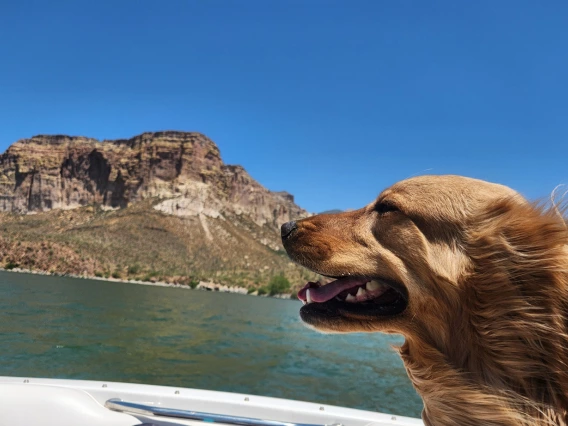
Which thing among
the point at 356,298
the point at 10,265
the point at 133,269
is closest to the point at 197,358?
the point at 356,298

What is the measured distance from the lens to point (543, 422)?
1.66 m

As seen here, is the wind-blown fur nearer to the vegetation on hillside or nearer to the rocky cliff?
the rocky cliff

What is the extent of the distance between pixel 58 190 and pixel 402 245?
14987 cm

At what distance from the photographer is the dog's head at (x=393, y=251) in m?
2.04

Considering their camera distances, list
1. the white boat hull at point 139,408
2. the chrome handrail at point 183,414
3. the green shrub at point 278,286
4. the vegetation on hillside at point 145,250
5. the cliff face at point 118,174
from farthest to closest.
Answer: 1. the cliff face at point 118,174
2. the green shrub at point 278,286
3. the vegetation on hillside at point 145,250
4. the chrome handrail at point 183,414
5. the white boat hull at point 139,408

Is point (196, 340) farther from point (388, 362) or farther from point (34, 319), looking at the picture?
point (388, 362)

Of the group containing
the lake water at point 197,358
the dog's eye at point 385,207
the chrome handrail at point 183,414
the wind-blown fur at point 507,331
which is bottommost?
the lake water at point 197,358

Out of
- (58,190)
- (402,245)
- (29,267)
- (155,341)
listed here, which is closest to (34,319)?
(155,341)

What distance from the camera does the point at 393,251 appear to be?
2227 millimetres

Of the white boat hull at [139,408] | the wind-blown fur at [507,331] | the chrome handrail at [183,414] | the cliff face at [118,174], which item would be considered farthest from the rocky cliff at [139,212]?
the wind-blown fur at [507,331]

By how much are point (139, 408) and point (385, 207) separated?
90.5 inches

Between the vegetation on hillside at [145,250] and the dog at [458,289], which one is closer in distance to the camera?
the dog at [458,289]

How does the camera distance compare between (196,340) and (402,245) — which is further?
(196,340)

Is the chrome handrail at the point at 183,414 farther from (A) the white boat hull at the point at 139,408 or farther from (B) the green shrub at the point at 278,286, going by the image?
(B) the green shrub at the point at 278,286
